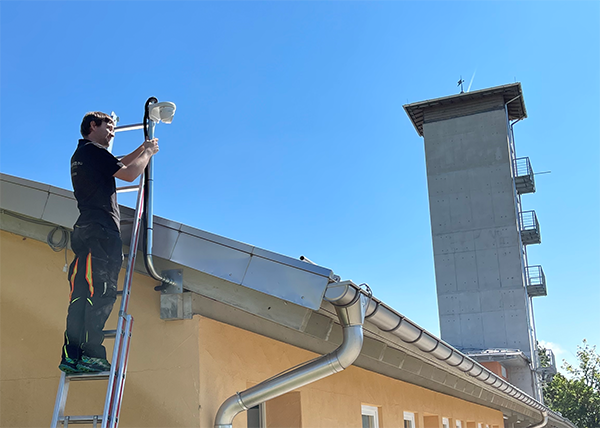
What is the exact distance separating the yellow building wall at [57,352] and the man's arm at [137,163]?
109cm

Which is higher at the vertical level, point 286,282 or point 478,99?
point 478,99

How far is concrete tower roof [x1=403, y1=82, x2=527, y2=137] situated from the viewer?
33625 millimetres

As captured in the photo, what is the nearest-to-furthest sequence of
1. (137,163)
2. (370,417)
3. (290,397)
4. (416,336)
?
(137,163)
(416,336)
(290,397)
(370,417)

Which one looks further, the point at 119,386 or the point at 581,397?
the point at 581,397

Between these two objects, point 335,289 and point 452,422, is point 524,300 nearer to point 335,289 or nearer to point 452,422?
point 452,422

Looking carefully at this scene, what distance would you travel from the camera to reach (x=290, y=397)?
565 centimetres

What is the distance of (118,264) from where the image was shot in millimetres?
3863

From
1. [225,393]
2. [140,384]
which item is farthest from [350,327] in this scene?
[140,384]

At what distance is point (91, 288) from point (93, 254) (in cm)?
19

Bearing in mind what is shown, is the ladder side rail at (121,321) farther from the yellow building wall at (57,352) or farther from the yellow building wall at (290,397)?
the yellow building wall at (290,397)

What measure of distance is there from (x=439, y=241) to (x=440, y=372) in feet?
82.9

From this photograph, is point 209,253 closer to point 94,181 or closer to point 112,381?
point 94,181

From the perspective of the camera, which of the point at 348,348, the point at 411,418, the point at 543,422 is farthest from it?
the point at 543,422

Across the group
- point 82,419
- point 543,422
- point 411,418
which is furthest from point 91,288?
point 543,422
